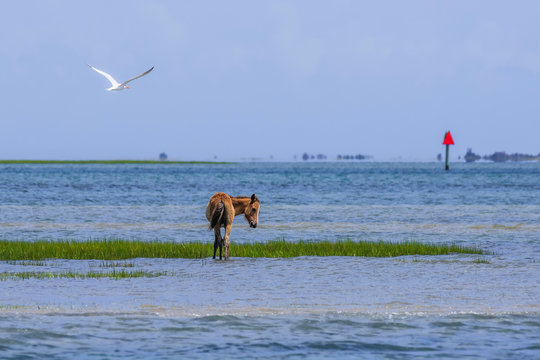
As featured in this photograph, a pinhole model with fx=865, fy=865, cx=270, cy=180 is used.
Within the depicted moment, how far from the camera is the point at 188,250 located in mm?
25656

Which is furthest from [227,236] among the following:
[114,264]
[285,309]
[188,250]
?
[285,309]

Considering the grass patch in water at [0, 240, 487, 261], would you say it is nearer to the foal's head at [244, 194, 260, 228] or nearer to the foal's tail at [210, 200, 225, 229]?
the foal's head at [244, 194, 260, 228]

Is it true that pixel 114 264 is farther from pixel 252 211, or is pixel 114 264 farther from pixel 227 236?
pixel 252 211

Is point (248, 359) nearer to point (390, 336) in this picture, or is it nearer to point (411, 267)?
point (390, 336)

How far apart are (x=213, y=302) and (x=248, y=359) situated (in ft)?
15.2

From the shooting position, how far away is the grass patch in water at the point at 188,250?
24.9 m

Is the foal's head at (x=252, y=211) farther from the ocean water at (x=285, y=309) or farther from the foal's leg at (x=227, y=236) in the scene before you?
the ocean water at (x=285, y=309)

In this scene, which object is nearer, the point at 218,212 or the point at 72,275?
the point at 72,275

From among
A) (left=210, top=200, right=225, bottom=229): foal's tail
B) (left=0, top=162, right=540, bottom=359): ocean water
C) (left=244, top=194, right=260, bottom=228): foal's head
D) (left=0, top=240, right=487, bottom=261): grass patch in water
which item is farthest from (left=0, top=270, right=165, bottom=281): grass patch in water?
(left=0, top=240, right=487, bottom=261): grass patch in water

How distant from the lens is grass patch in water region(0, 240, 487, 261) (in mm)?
24859

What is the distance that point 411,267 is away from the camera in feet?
73.6

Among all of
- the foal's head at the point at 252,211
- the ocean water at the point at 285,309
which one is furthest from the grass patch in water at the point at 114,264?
the foal's head at the point at 252,211

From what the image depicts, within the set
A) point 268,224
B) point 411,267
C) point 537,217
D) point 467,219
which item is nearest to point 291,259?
point 411,267

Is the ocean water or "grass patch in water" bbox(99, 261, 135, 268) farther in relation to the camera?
"grass patch in water" bbox(99, 261, 135, 268)
